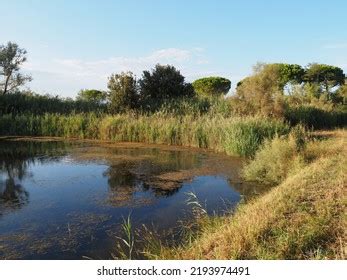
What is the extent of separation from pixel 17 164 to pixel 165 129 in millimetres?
5366

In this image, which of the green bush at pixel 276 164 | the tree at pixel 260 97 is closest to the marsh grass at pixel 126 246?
the green bush at pixel 276 164

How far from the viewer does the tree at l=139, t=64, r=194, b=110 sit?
2175 centimetres

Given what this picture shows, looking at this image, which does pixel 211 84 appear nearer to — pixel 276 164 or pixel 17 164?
pixel 17 164

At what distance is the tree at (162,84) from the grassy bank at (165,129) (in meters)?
5.16

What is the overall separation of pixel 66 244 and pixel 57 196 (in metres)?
2.31

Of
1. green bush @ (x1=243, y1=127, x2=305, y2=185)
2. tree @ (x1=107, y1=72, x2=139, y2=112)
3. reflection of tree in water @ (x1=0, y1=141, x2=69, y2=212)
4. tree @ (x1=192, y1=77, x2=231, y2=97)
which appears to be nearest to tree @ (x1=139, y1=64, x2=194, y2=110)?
tree @ (x1=107, y1=72, x2=139, y2=112)

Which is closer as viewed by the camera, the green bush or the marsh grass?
the marsh grass

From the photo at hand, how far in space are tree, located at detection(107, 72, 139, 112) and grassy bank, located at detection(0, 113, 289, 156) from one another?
212 cm

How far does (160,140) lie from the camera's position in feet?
45.4

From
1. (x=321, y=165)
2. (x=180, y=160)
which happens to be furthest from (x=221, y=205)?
(x=180, y=160)

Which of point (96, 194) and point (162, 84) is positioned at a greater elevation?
point (162, 84)

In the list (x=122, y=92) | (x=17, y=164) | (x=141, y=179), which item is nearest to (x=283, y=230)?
(x=141, y=179)

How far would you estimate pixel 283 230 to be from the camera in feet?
13.5

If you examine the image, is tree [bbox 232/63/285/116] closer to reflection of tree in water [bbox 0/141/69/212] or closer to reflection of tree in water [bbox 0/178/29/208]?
reflection of tree in water [bbox 0/141/69/212]
